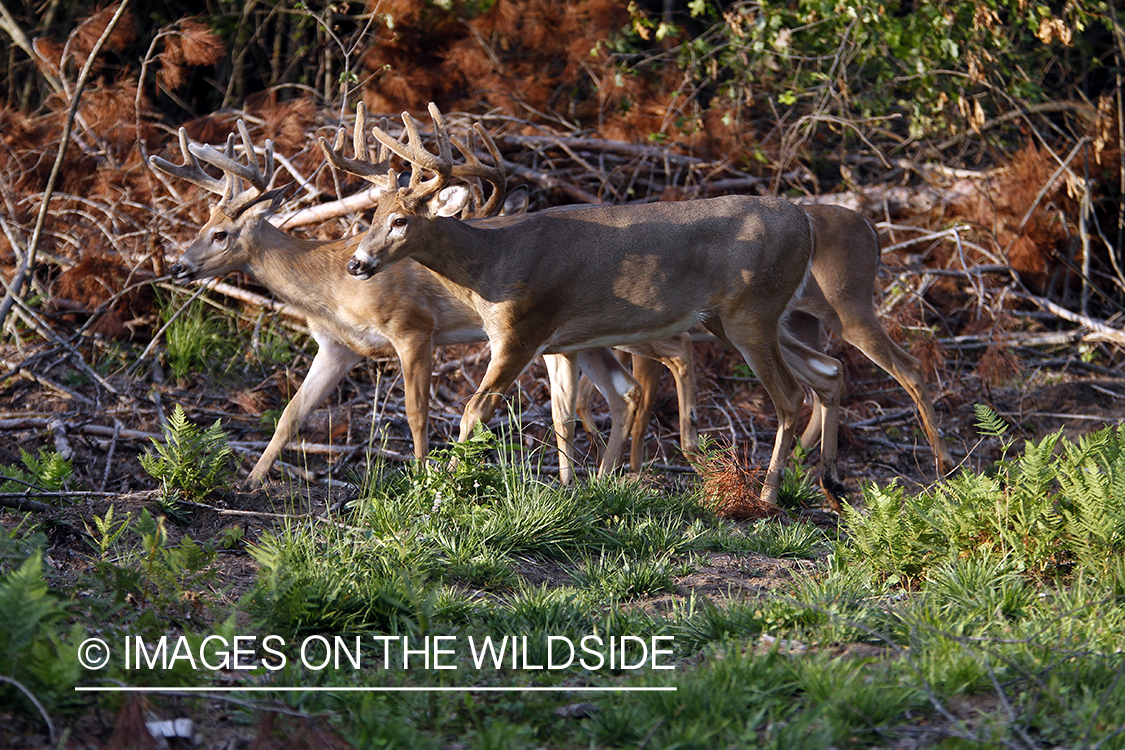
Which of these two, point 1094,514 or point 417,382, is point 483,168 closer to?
point 417,382

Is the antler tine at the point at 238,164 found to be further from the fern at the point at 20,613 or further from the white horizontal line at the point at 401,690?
the white horizontal line at the point at 401,690

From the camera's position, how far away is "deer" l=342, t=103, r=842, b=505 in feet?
21.5

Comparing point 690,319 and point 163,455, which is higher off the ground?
point 690,319

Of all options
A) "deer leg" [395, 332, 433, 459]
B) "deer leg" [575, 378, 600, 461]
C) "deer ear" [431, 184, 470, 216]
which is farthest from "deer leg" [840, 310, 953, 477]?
"deer leg" [395, 332, 433, 459]

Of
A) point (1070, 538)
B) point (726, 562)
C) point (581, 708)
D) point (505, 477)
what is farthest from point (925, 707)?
point (505, 477)

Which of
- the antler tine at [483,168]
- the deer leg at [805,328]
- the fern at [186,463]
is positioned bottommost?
the deer leg at [805,328]

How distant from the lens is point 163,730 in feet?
10.5

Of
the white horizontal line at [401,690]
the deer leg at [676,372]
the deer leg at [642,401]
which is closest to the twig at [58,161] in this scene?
the deer leg at [676,372]

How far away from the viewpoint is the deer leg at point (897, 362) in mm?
7461

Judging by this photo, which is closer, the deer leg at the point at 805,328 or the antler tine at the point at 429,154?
the antler tine at the point at 429,154

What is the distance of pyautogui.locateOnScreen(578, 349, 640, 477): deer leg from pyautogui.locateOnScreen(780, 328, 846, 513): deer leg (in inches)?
41.6

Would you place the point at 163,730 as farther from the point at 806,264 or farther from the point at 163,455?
the point at 806,264

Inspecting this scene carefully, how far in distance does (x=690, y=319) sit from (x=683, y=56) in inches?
179

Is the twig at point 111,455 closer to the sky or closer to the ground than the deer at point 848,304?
closer to the ground
